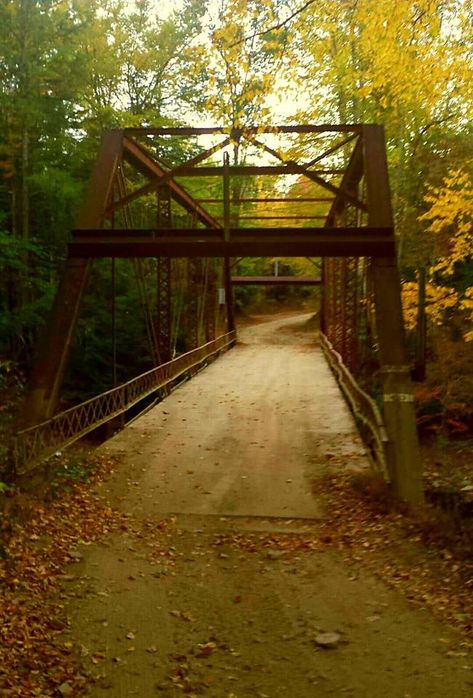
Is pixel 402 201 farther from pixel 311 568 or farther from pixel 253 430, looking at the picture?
pixel 311 568

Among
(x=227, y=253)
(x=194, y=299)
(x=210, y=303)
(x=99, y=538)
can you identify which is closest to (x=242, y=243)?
(x=227, y=253)

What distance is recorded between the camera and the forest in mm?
8406

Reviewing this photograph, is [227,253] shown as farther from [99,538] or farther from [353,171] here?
[353,171]

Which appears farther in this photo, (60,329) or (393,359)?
(60,329)

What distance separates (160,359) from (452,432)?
280 inches

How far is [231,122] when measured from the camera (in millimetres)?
8703

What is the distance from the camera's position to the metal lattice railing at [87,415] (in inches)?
306

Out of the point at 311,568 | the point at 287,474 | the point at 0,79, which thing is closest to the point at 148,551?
the point at 311,568

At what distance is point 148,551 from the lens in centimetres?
680

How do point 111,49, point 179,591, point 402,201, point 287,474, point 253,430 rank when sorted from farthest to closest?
point 111,49, point 402,201, point 253,430, point 287,474, point 179,591

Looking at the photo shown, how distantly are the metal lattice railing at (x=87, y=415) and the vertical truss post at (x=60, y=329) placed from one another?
0.32 m

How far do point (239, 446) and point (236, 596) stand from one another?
5.46m

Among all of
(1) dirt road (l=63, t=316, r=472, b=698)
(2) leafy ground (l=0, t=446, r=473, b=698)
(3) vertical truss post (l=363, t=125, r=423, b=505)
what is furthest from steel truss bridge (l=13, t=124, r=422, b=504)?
(1) dirt road (l=63, t=316, r=472, b=698)

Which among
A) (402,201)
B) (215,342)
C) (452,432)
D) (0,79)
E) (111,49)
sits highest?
(111,49)
